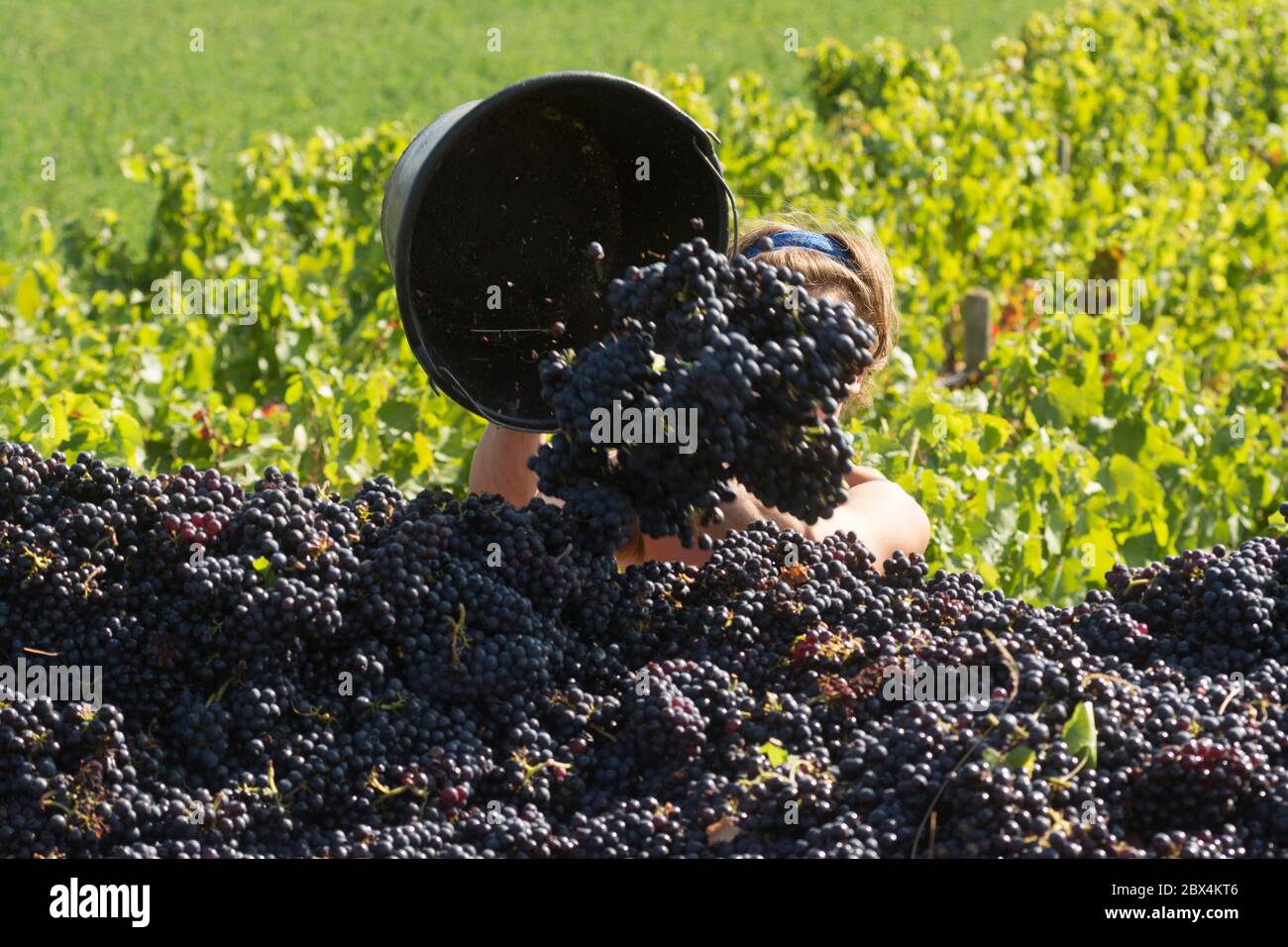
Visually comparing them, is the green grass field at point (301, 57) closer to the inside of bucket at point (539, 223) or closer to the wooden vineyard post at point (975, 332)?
the wooden vineyard post at point (975, 332)

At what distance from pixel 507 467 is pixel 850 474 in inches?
24.5

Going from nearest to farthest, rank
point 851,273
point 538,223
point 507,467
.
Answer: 1. point 538,223
2. point 507,467
3. point 851,273

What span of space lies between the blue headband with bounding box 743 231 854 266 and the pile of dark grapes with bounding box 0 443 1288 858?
93 centimetres

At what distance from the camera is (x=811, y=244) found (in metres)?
3.13

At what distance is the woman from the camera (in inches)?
108

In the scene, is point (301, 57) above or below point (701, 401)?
Answer: above

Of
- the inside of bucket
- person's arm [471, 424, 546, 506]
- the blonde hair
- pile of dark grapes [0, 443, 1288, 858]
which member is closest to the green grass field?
the blonde hair

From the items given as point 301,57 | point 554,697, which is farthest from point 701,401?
point 301,57

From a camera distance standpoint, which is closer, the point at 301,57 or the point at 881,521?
the point at 881,521

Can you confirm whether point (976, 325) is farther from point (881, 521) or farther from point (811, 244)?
point (881, 521)

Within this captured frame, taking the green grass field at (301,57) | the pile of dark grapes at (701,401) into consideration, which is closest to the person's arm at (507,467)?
the pile of dark grapes at (701,401)

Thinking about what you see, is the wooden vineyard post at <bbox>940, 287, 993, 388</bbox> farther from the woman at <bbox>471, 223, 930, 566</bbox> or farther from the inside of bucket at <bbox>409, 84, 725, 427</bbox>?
Result: the inside of bucket at <bbox>409, 84, 725, 427</bbox>

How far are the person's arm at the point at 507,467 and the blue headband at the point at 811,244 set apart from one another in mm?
662
